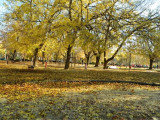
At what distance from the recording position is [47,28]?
13617 mm

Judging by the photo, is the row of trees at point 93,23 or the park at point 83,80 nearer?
the park at point 83,80

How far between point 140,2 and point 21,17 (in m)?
11.6

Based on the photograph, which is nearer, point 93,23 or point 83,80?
point 83,80

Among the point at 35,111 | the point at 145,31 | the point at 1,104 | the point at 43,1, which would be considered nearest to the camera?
the point at 35,111

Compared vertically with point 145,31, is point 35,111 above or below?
below

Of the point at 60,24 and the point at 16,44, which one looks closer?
the point at 60,24

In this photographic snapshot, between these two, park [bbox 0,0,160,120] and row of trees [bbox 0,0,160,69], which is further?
row of trees [bbox 0,0,160,69]

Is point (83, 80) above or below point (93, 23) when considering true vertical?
below

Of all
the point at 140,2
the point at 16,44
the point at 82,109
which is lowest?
the point at 82,109

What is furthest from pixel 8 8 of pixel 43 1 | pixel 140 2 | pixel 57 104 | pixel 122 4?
pixel 57 104

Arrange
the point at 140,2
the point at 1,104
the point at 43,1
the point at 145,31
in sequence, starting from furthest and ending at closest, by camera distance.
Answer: the point at 43,1
the point at 140,2
the point at 145,31
the point at 1,104

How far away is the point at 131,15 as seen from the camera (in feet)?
40.4

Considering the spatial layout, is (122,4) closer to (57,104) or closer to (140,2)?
(140,2)

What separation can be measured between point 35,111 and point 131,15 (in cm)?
1129
